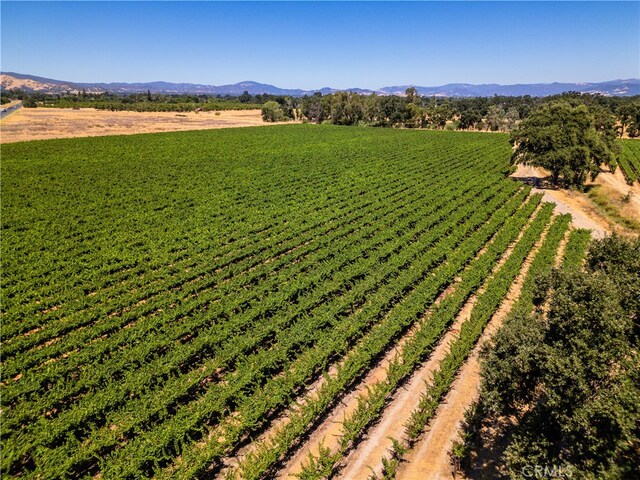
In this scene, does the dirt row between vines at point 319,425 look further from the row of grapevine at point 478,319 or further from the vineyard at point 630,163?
the vineyard at point 630,163

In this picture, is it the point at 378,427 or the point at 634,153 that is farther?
the point at 634,153

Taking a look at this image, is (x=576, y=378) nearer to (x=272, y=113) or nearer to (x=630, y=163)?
(x=630, y=163)

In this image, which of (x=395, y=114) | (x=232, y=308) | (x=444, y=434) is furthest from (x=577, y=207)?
(x=395, y=114)

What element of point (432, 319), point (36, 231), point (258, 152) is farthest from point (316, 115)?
point (432, 319)

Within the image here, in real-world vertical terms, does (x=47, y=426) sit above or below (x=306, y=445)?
above

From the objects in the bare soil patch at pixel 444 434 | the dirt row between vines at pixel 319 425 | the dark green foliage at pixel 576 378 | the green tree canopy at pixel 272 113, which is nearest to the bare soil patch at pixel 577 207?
the bare soil patch at pixel 444 434

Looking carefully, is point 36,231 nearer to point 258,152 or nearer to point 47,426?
point 47,426
